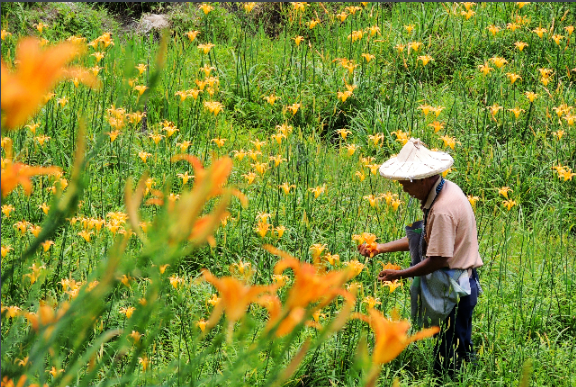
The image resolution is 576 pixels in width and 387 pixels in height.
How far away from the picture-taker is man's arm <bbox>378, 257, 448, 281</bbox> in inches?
115

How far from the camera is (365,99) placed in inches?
217

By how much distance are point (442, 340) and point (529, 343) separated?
497 mm

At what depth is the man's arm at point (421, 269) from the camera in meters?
2.92

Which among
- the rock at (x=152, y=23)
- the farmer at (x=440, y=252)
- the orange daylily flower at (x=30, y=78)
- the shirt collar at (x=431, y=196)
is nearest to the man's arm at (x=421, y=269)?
the farmer at (x=440, y=252)

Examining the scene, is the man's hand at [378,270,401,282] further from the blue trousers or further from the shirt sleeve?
the blue trousers

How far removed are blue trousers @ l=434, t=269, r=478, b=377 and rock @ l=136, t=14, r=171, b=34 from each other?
174 inches

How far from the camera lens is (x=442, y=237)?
9.48ft

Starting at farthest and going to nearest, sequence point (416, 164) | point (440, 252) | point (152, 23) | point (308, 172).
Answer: point (152, 23), point (308, 172), point (416, 164), point (440, 252)

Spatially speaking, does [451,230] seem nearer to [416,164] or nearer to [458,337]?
[416,164]

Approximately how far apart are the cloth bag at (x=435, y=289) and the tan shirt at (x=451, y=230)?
5 centimetres

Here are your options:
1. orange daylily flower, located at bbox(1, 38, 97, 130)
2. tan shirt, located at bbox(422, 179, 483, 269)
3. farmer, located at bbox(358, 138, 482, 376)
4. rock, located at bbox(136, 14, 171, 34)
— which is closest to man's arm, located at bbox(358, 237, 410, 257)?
farmer, located at bbox(358, 138, 482, 376)

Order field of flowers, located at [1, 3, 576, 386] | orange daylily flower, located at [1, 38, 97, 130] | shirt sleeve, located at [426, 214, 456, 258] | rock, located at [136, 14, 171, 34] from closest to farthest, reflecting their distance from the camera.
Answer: orange daylily flower, located at [1, 38, 97, 130] < shirt sleeve, located at [426, 214, 456, 258] < field of flowers, located at [1, 3, 576, 386] < rock, located at [136, 14, 171, 34]

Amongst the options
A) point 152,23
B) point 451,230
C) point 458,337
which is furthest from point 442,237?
point 152,23

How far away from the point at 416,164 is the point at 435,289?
61 centimetres
